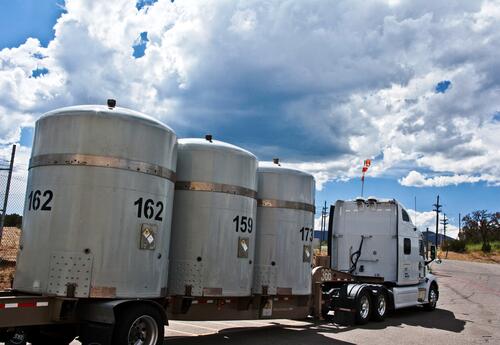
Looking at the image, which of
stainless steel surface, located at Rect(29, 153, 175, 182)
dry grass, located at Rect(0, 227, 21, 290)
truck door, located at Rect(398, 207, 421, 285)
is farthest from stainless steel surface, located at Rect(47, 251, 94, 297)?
truck door, located at Rect(398, 207, 421, 285)

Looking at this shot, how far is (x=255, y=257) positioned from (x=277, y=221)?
94cm

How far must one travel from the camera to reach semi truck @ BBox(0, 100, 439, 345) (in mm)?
7223

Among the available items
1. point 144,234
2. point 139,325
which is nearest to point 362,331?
point 139,325

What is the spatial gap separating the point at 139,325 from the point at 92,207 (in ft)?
6.13

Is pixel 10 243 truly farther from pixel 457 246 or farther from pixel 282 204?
pixel 457 246

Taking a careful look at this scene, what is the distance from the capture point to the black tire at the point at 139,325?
7.09 metres

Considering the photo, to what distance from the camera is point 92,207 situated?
24.3 ft

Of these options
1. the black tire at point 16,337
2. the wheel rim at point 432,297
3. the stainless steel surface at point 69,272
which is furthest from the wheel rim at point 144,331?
the wheel rim at point 432,297

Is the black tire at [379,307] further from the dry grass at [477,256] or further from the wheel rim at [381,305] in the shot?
the dry grass at [477,256]

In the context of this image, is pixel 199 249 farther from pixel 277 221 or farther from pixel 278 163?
pixel 278 163

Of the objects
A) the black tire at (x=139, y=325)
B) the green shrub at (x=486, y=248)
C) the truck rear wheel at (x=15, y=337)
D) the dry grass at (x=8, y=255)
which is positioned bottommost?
the truck rear wheel at (x=15, y=337)

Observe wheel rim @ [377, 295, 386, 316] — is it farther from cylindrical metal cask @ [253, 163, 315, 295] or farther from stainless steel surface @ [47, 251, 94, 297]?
stainless steel surface @ [47, 251, 94, 297]

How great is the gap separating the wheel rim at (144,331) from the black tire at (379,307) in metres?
8.24

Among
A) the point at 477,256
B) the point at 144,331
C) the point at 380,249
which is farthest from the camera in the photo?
the point at 477,256
